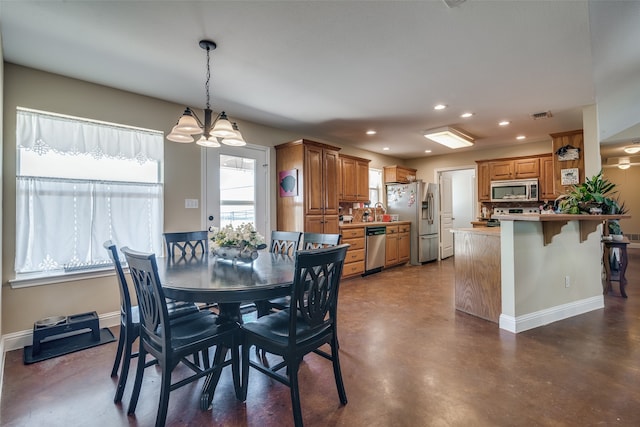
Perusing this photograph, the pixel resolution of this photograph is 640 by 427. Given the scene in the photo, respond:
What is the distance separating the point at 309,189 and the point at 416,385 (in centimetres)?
290

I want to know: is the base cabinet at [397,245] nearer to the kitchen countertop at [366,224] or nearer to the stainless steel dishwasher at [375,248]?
the kitchen countertop at [366,224]

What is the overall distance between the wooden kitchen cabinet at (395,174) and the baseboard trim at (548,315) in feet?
13.1

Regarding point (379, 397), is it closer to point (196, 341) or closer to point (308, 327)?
point (308, 327)

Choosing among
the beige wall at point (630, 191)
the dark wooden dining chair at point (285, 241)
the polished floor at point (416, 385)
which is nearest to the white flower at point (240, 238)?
the dark wooden dining chair at point (285, 241)

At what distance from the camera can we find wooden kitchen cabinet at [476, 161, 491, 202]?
6.13 metres

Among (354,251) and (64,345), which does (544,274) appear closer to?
(354,251)

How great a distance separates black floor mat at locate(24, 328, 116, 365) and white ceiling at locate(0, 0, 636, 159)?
2.25m

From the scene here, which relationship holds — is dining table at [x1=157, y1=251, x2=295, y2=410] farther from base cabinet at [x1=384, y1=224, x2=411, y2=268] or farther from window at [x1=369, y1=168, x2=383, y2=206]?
window at [x1=369, y1=168, x2=383, y2=206]

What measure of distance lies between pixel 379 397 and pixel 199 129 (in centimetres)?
220

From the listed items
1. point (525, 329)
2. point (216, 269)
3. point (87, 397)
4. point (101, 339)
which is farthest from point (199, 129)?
point (525, 329)

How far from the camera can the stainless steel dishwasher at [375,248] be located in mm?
5270

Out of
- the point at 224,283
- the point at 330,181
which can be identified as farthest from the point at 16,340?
the point at 330,181

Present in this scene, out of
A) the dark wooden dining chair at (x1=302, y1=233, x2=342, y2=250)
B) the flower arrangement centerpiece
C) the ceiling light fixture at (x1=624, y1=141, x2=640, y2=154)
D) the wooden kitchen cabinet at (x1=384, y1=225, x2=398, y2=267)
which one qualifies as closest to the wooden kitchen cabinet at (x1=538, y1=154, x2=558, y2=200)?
the ceiling light fixture at (x1=624, y1=141, x2=640, y2=154)

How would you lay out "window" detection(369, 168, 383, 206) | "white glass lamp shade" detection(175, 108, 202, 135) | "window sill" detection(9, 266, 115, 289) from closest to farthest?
"white glass lamp shade" detection(175, 108, 202, 135)
"window sill" detection(9, 266, 115, 289)
"window" detection(369, 168, 383, 206)
